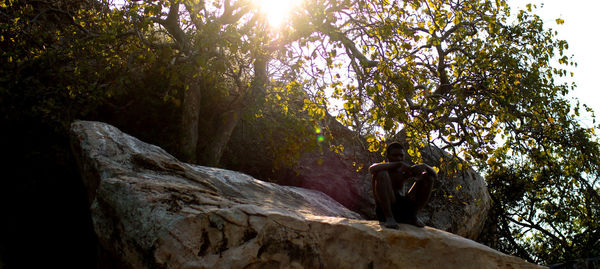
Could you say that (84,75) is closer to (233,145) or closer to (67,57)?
(67,57)

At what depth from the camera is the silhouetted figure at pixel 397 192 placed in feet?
17.1

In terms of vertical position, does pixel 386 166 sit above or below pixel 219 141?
below

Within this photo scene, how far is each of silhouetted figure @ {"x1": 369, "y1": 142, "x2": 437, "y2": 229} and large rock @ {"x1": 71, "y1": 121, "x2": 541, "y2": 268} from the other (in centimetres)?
26

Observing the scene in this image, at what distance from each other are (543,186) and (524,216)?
1.63 meters

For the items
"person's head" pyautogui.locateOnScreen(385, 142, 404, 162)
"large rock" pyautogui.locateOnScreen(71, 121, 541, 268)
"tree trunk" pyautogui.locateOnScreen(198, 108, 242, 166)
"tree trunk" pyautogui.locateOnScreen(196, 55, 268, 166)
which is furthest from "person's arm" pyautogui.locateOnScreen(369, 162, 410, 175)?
"tree trunk" pyautogui.locateOnScreen(198, 108, 242, 166)

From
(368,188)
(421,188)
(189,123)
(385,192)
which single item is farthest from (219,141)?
(421,188)

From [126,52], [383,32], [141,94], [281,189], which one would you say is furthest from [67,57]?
[383,32]

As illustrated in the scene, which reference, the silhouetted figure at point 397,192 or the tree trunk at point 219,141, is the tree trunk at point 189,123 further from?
the silhouetted figure at point 397,192

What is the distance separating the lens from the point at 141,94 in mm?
11297

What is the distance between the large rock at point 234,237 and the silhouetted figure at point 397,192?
262 millimetres

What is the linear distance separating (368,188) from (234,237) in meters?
7.79

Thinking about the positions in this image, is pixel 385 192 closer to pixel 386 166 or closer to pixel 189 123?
pixel 386 166

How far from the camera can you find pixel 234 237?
4.15m

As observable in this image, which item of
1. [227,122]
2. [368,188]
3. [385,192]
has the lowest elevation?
[385,192]
